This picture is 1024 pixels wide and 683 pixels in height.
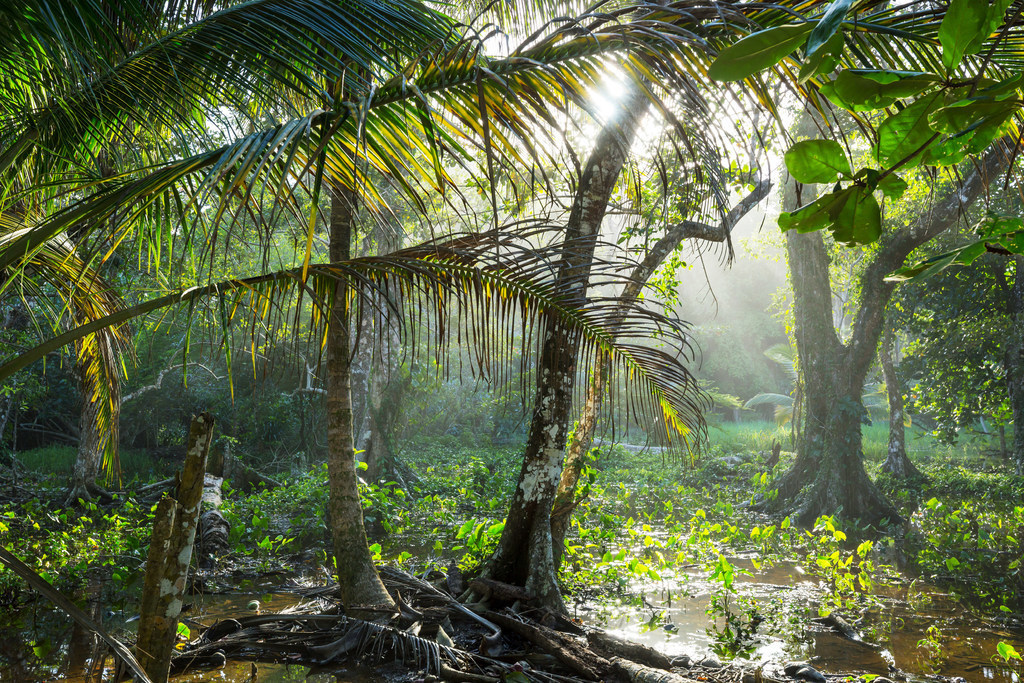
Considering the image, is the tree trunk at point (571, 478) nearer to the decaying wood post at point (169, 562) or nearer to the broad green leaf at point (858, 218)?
the decaying wood post at point (169, 562)

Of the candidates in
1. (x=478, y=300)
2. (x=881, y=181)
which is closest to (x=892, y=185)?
(x=881, y=181)

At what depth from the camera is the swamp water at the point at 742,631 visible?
4031 millimetres

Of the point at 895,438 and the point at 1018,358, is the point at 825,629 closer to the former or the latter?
the point at 1018,358

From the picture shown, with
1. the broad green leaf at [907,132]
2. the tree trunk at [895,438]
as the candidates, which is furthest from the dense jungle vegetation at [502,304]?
the tree trunk at [895,438]

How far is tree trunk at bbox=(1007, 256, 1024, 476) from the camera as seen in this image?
9.47m

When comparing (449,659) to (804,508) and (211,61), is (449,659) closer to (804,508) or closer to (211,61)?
(211,61)

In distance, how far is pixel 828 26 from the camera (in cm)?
49

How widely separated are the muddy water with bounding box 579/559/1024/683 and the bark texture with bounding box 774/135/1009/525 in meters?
2.87

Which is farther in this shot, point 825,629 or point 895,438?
point 895,438

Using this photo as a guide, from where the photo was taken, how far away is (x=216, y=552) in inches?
272

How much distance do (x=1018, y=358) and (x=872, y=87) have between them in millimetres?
11442

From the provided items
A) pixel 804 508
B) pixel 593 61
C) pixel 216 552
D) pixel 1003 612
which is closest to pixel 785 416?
pixel 804 508

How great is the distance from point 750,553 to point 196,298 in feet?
24.0

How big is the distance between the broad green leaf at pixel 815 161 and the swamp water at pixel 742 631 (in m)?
3.99
